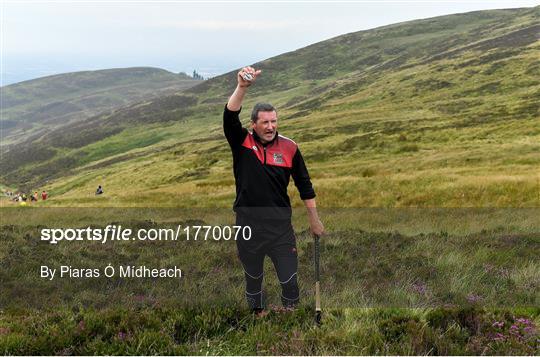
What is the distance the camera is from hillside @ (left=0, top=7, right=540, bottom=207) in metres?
30.5

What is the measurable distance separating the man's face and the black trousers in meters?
1.15

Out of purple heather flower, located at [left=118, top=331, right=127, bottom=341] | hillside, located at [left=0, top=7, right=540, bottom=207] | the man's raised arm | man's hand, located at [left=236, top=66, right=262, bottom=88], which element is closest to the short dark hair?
the man's raised arm

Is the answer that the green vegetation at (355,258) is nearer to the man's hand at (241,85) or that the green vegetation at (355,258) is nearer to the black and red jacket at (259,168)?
the black and red jacket at (259,168)

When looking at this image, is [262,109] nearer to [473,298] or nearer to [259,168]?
[259,168]

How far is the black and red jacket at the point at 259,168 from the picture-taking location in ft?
18.5

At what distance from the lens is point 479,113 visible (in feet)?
197

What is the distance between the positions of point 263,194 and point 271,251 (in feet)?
2.67

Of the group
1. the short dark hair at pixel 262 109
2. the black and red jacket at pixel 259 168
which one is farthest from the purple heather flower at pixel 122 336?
the short dark hair at pixel 262 109

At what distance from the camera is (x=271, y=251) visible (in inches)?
229

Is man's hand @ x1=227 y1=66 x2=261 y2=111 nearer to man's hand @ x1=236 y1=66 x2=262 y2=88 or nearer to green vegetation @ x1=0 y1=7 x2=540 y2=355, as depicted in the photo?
man's hand @ x1=236 y1=66 x2=262 y2=88

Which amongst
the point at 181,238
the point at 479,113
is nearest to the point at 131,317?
the point at 181,238

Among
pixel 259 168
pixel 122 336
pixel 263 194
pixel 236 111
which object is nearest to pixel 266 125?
pixel 236 111

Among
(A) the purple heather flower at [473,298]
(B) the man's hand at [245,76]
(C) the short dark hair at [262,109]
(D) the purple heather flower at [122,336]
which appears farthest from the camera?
(A) the purple heather flower at [473,298]

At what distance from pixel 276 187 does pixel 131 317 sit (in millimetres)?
2524
